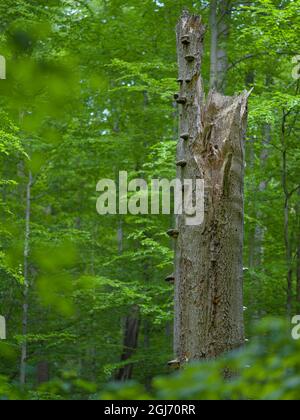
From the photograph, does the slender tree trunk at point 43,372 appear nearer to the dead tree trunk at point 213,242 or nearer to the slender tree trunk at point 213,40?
the slender tree trunk at point 213,40

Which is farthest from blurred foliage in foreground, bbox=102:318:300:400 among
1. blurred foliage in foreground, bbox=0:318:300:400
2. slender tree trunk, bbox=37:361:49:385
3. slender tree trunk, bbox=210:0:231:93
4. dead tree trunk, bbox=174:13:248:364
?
slender tree trunk, bbox=37:361:49:385

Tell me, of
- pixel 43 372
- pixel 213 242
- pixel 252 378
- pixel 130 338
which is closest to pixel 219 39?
pixel 130 338

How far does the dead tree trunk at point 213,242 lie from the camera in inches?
227

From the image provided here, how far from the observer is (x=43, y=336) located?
12789 millimetres

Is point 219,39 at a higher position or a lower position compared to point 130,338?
higher

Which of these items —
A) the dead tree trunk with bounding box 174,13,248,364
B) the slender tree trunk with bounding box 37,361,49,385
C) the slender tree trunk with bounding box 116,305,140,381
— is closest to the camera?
the dead tree trunk with bounding box 174,13,248,364

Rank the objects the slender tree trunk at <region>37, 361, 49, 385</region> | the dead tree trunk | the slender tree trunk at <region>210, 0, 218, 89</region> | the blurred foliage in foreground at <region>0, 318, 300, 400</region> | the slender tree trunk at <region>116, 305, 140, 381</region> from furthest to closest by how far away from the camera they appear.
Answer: the slender tree trunk at <region>37, 361, 49, 385</region>
the slender tree trunk at <region>116, 305, 140, 381</region>
the slender tree trunk at <region>210, 0, 218, 89</region>
the dead tree trunk
the blurred foliage in foreground at <region>0, 318, 300, 400</region>

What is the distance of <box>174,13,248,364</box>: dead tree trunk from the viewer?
575cm

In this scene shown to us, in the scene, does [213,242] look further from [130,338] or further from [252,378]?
[130,338]

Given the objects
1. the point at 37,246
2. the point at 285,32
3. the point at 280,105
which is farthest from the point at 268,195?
the point at 37,246

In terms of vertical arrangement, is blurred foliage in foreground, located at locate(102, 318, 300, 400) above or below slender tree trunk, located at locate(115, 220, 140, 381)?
above

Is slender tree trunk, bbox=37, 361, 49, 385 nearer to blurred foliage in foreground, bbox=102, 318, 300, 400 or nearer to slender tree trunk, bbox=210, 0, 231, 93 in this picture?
slender tree trunk, bbox=210, 0, 231, 93

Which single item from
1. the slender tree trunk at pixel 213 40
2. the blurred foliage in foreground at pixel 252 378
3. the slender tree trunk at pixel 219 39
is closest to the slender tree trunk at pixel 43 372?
the slender tree trunk at pixel 219 39

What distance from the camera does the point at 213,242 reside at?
19.1ft
